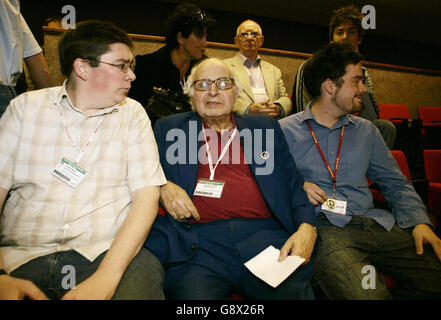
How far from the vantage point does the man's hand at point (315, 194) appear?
61.9 inches

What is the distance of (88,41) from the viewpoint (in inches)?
49.8

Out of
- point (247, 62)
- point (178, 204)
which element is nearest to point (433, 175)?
point (247, 62)

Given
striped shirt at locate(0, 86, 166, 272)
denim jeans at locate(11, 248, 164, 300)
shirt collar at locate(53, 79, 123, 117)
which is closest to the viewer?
A: denim jeans at locate(11, 248, 164, 300)

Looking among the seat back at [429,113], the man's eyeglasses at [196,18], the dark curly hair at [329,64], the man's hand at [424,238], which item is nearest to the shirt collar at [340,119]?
the dark curly hair at [329,64]

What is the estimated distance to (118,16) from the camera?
19.8 ft

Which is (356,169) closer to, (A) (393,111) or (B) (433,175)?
(B) (433,175)

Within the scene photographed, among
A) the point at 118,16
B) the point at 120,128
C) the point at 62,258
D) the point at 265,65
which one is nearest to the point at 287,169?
the point at 120,128

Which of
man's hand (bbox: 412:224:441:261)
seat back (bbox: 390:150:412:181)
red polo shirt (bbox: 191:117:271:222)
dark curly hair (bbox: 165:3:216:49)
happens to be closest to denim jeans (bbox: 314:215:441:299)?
man's hand (bbox: 412:224:441:261)

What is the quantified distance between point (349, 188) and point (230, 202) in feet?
2.66

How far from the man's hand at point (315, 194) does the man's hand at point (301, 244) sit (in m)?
0.22

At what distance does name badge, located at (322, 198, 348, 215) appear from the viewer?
1.63m

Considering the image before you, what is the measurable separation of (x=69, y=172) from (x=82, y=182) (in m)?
0.07

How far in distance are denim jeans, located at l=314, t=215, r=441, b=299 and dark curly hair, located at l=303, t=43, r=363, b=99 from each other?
97 cm

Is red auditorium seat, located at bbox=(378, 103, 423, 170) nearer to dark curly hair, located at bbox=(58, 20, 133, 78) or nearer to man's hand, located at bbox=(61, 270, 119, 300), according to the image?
dark curly hair, located at bbox=(58, 20, 133, 78)
